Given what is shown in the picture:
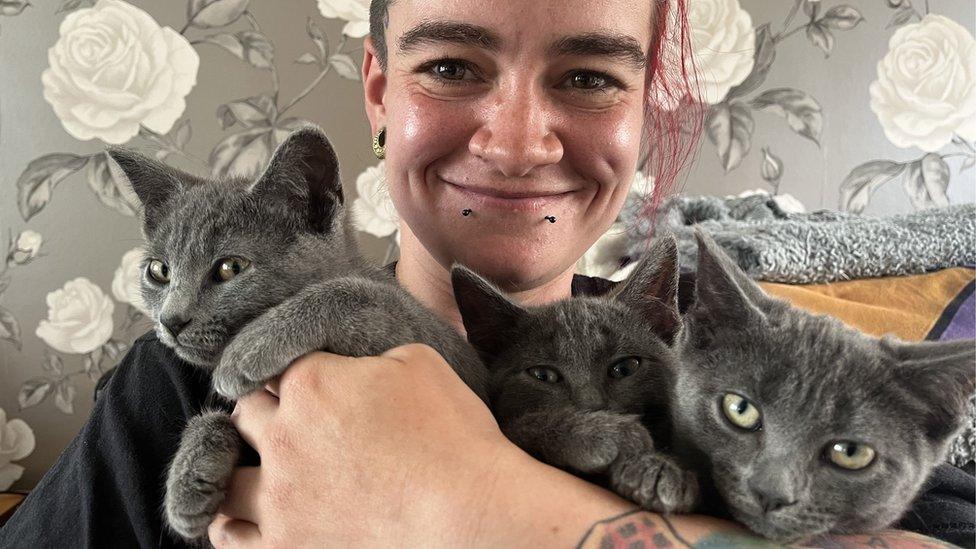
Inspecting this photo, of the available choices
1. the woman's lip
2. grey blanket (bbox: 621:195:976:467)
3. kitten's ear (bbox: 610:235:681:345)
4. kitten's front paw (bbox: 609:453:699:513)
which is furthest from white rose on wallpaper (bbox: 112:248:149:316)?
kitten's front paw (bbox: 609:453:699:513)

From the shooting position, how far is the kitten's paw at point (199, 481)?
0.73 m

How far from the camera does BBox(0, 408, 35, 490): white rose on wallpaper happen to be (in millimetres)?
1989

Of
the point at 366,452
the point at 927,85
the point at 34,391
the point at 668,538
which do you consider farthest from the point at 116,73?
the point at 927,85

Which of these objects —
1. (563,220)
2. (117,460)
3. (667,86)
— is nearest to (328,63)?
(667,86)

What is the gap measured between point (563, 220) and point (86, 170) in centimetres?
162

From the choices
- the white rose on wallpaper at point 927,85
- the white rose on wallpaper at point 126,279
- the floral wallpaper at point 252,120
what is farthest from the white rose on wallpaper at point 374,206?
the white rose on wallpaper at point 927,85

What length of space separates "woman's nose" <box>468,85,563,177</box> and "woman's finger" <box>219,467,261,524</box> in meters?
0.51

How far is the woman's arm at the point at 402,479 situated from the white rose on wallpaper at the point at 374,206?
1384mm

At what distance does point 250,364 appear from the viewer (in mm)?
708

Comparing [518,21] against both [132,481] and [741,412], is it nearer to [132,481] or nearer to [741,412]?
[741,412]

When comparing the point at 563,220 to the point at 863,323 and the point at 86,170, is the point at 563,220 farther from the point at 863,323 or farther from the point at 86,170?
the point at 86,170

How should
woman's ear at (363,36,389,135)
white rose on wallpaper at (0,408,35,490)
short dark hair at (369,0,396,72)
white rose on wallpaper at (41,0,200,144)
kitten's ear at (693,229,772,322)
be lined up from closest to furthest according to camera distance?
kitten's ear at (693,229,772,322)
short dark hair at (369,0,396,72)
woman's ear at (363,36,389,135)
white rose on wallpaper at (41,0,200,144)
white rose on wallpaper at (0,408,35,490)

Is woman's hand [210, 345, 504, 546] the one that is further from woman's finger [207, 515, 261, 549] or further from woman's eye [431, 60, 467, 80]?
woman's eye [431, 60, 467, 80]

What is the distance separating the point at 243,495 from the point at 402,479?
23cm
